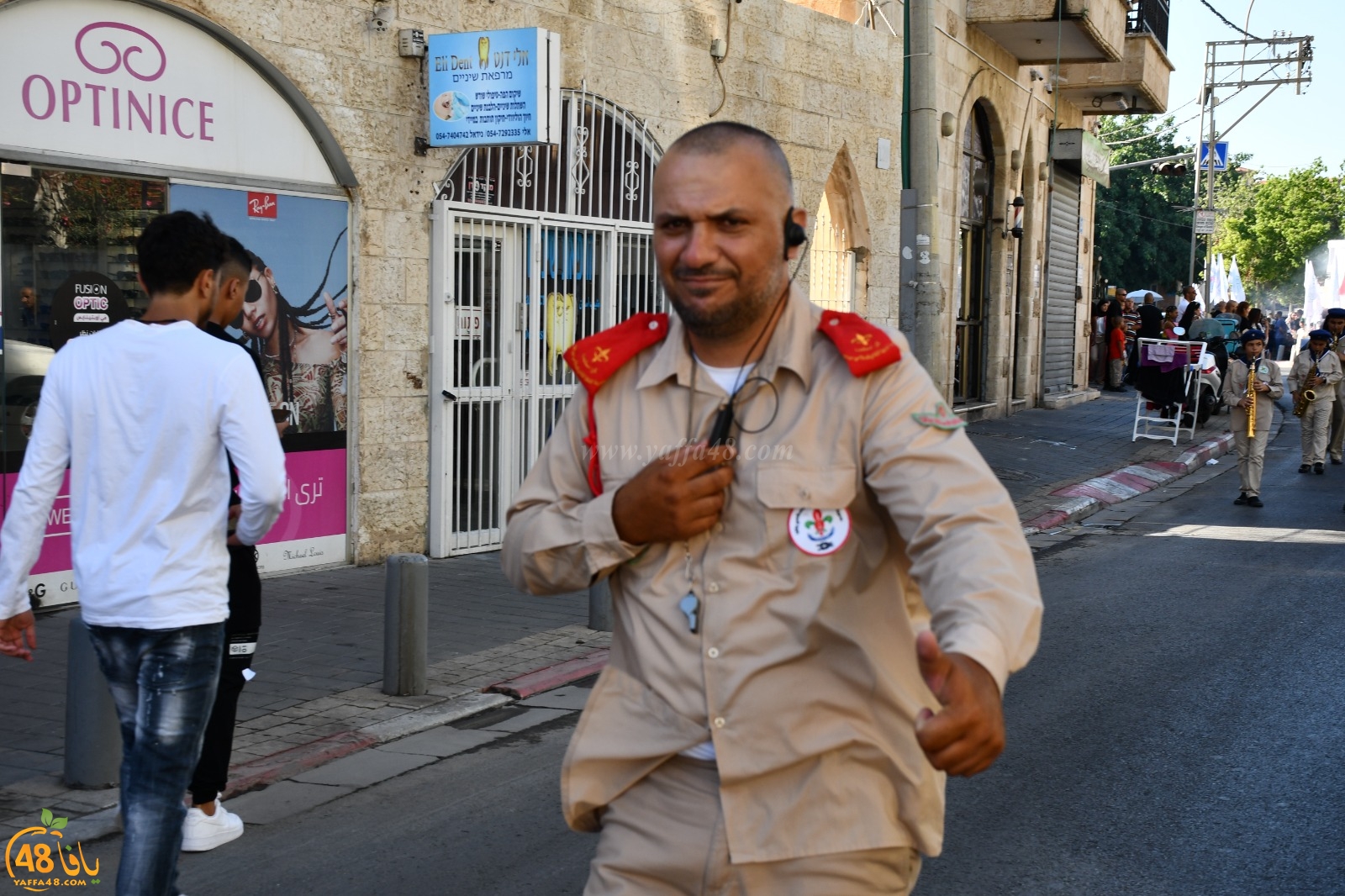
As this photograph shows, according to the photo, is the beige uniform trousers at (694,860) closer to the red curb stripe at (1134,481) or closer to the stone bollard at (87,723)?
the stone bollard at (87,723)

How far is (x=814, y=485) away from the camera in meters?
2.27

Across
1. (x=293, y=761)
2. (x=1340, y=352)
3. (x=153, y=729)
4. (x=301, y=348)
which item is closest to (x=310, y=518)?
(x=301, y=348)

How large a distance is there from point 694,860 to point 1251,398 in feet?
45.4

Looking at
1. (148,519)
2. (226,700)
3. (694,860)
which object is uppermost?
(148,519)

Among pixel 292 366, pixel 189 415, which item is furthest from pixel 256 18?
pixel 189 415

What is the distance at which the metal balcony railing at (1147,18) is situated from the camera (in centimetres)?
2583

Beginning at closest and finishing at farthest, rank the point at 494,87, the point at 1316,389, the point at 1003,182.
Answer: the point at 494,87 < the point at 1316,389 < the point at 1003,182

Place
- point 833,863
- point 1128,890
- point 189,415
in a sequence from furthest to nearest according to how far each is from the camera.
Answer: point 1128,890 < point 189,415 < point 833,863

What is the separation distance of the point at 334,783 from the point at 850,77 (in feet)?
41.4

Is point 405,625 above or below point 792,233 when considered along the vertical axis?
below

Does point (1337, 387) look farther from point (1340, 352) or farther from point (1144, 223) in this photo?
point (1144, 223)

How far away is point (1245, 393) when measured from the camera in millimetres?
14812

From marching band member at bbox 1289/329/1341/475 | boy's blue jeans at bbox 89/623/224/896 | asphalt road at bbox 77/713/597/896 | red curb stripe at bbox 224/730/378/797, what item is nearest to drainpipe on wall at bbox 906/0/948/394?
red curb stripe at bbox 224/730/378/797

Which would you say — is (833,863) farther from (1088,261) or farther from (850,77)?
(1088,261)
